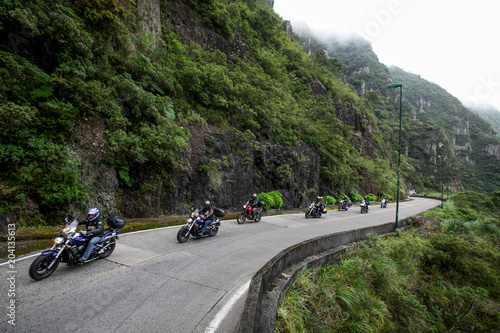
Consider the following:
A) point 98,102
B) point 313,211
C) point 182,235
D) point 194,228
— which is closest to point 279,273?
point 182,235

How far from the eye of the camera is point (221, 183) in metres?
14.9

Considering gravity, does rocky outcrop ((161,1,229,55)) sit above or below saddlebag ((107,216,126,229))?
above

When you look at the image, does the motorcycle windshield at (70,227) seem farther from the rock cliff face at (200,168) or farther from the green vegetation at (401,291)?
the green vegetation at (401,291)

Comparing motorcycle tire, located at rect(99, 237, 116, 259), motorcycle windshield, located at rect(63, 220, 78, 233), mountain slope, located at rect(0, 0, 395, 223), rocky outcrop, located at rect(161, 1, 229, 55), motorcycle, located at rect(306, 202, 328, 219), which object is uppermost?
rocky outcrop, located at rect(161, 1, 229, 55)

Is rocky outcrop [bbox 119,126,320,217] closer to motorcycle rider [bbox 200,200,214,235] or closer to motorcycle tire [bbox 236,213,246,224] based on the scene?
motorcycle tire [bbox 236,213,246,224]

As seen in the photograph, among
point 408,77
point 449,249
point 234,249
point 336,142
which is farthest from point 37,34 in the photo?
point 408,77

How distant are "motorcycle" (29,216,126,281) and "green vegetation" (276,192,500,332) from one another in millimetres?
4391

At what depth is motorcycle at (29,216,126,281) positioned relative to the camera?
4.41m

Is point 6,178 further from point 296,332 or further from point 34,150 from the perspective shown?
point 296,332

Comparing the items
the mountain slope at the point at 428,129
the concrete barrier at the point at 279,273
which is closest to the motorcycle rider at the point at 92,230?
the concrete barrier at the point at 279,273

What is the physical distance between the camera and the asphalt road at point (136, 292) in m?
3.33

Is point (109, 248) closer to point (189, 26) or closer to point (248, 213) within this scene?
point (248, 213)

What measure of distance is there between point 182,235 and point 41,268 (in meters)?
3.70

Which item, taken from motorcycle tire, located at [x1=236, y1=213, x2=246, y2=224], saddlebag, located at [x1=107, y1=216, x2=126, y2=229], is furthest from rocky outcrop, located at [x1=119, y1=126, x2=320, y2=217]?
saddlebag, located at [x1=107, y1=216, x2=126, y2=229]
